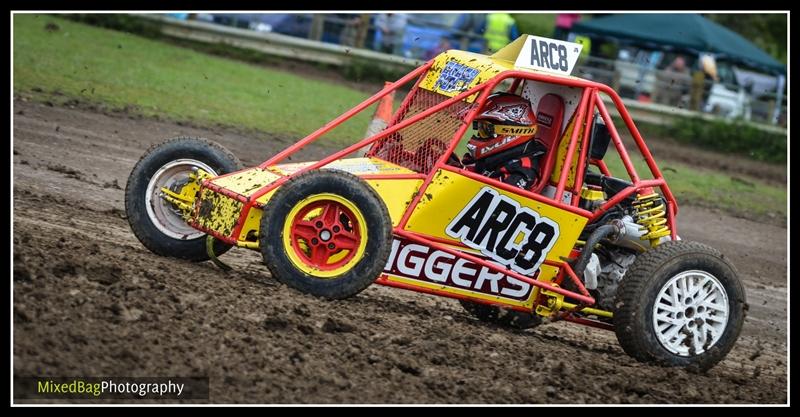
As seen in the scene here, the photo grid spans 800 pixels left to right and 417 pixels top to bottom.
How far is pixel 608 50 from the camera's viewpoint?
23.7m

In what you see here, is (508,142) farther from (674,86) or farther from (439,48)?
(674,86)

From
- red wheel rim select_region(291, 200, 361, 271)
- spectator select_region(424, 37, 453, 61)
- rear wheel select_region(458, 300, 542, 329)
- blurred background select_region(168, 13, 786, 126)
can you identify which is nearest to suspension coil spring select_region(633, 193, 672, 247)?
rear wheel select_region(458, 300, 542, 329)

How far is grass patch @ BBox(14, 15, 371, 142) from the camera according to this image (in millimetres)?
14617

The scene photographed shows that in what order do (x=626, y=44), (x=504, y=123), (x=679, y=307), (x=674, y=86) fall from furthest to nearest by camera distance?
(x=626, y=44) → (x=674, y=86) → (x=504, y=123) → (x=679, y=307)

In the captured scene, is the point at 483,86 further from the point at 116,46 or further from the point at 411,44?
the point at 411,44

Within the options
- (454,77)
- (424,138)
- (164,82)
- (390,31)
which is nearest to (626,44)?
(390,31)

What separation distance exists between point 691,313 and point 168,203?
3140mm

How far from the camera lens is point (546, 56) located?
23.3 feet

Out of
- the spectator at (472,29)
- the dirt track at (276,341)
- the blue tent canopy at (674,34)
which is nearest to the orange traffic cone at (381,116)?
the dirt track at (276,341)

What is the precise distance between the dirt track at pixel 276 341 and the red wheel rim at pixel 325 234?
24 cm

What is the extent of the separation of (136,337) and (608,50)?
64.0ft

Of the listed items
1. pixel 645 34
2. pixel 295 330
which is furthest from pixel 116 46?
pixel 295 330

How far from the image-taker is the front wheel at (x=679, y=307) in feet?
21.9

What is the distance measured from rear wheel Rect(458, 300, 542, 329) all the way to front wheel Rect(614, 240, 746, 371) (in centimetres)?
82
